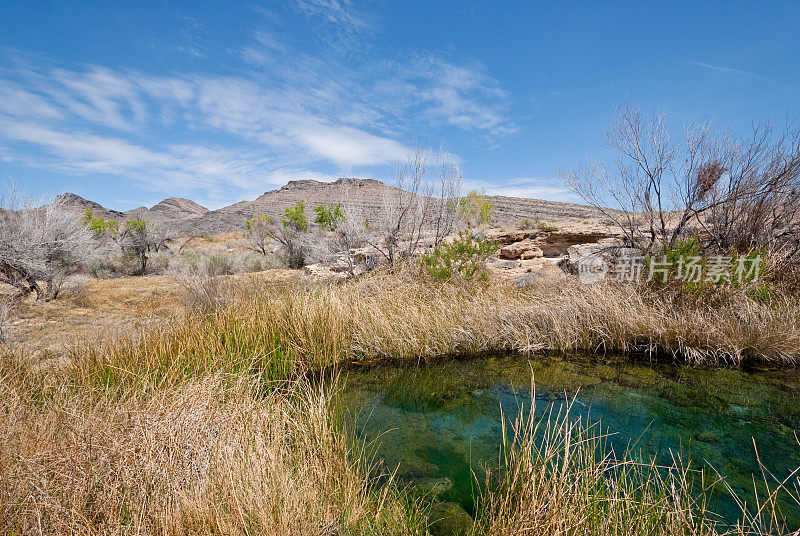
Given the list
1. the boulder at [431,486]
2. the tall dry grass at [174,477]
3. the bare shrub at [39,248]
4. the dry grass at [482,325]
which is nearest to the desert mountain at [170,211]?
the bare shrub at [39,248]

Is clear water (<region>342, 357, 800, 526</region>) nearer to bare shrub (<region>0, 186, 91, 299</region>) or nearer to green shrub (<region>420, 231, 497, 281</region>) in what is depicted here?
green shrub (<region>420, 231, 497, 281</region>)

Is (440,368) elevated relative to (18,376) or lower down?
lower down

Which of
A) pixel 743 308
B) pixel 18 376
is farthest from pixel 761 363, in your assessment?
pixel 18 376

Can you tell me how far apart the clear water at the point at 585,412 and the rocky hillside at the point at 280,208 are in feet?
76.3

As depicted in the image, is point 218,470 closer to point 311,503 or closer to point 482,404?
point 311,503

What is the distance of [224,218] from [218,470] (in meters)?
50.1

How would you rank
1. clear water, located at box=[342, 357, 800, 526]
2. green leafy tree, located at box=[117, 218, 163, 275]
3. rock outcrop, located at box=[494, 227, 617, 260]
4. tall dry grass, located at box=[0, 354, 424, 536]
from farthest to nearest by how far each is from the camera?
green leafy tree, located at box=[117, 218, 163, 275] < rock outcrop, located at box=[494, 227, 617, 260] < clear water, located at box=[342, 357, 800, 526] < tall dry grass, located at box=[0, 354, 424, 536]

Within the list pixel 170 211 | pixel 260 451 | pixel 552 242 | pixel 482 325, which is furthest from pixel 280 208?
pixel 260 451

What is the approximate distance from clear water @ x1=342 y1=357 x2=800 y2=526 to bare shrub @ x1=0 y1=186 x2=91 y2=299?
1031cm

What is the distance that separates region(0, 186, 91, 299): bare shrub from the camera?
990 centimetres

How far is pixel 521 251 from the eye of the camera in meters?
14.0

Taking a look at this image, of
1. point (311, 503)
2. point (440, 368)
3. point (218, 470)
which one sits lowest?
point (440, 368)

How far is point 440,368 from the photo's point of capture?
6324 millimetres

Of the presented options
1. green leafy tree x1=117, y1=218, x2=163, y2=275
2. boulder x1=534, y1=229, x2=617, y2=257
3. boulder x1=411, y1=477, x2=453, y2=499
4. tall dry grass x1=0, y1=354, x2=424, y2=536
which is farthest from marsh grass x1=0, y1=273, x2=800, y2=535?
green leafy tree x1=117, y1=218, x2=163, y2=275
